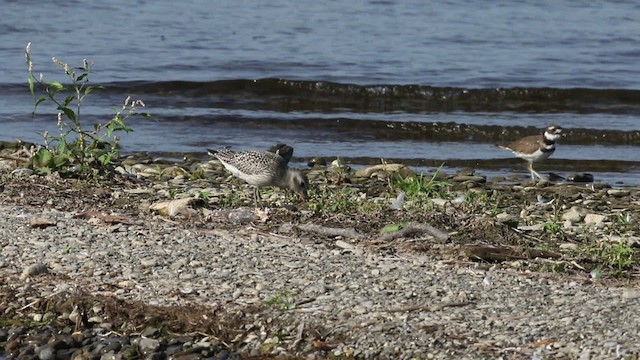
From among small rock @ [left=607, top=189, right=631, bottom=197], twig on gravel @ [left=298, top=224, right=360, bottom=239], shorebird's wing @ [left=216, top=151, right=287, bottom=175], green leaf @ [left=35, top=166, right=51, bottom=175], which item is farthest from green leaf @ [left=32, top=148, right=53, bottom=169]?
small rock @ [left=607, top=189, right=631, bottom=197]

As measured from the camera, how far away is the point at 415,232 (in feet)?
28.5

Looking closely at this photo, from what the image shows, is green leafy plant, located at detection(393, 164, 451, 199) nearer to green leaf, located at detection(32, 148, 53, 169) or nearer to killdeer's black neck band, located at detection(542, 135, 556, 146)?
green leaf, located at detection(32, 148, 53, 169)

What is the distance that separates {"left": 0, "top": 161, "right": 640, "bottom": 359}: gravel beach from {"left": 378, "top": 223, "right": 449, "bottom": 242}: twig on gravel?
55 mm

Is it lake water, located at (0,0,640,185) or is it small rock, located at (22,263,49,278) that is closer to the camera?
small rock, located at (22,263,49,278)

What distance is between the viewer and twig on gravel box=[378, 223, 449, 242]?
28.1ft

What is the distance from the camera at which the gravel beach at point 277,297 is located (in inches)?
268

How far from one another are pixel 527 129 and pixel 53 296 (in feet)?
37.7

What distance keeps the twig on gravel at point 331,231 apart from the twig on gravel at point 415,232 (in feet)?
0.70

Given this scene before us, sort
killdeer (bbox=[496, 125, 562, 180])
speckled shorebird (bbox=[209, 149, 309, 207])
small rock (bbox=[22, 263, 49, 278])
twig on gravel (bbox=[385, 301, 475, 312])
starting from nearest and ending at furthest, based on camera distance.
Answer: twig on gravel (bbox=[385, 301, 475, 312])
small rock (bbox=[22, 263, 49, 278])
speckled shorebird (bbox=[209, 149, 309, 207])
killdeer (bbox=[496, 125, 562, 180])

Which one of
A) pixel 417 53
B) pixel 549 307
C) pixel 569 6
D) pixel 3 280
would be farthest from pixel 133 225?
pixel 569 6

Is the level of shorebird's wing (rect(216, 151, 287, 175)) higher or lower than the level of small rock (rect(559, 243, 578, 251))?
higher

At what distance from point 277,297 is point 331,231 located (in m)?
1.51

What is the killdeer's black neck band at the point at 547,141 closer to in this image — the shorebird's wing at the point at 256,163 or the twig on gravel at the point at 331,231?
the shorebird's wing at the point at 256,163

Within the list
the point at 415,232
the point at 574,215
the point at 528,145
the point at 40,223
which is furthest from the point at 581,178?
the point at 40,223
